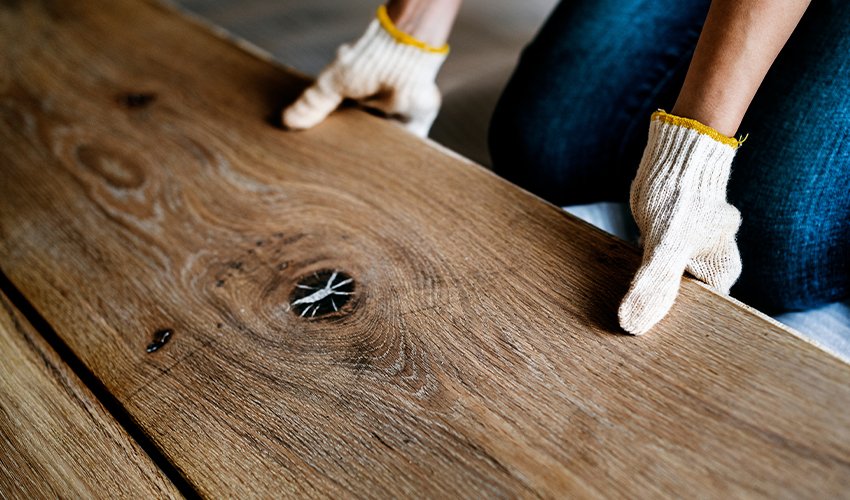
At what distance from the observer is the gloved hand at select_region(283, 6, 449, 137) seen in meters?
0.71

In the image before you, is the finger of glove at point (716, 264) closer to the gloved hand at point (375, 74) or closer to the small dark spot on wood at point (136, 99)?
the gloved hand at point (375, 74)

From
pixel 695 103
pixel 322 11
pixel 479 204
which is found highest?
pixel 695 103

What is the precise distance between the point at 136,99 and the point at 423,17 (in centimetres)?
38

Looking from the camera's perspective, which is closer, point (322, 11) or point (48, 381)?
point (48, 381)

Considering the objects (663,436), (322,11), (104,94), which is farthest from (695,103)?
(322,11)

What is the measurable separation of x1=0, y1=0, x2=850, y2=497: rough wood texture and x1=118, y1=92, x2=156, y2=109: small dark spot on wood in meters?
0.02

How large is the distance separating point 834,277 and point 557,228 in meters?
0.29

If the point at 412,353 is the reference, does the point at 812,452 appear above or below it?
above

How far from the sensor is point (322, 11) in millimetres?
1388

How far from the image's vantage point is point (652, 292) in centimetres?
47

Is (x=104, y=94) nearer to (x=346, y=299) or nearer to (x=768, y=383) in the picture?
(x=346, y=299)

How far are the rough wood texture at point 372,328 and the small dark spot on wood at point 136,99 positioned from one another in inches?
0.8

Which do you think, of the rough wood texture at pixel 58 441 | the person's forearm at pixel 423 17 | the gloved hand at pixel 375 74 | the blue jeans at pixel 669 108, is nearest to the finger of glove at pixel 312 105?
the gloved hand at pixel 375 74

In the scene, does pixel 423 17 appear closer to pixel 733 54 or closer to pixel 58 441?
pixel 733 54
